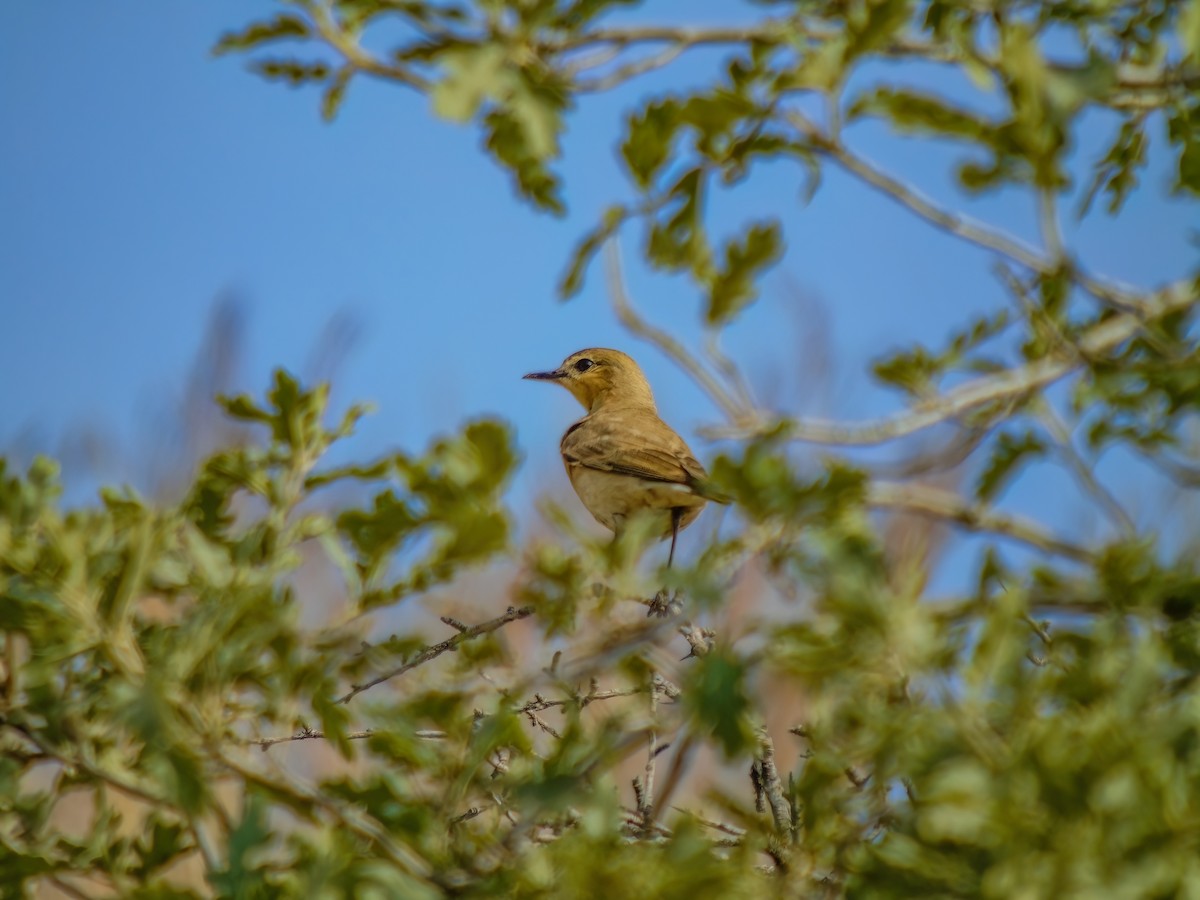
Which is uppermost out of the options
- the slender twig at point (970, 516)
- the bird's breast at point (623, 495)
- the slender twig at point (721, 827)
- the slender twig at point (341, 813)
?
the bird's breast at point (623, 495)

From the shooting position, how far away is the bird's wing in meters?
4.80

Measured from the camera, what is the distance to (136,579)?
1.63m

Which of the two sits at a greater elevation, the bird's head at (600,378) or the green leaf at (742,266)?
the bird's head at (600,378)

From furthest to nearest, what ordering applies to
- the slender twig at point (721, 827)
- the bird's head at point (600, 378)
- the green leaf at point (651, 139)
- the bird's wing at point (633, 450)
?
1. the bird's head at point (600, 378)
2. the bird's wing at point (633, 450)
3. the slender twig at point (721, 827)
4. the green leaf at point (651, 139)

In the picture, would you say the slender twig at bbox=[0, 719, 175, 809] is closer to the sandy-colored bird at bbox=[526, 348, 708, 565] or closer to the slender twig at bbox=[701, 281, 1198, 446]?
the slender twig at bbox=[701, 281, 1198, 446]

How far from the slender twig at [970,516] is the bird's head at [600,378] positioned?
4.60 meters

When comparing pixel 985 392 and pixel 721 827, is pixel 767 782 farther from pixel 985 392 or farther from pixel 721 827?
pixel 985 392

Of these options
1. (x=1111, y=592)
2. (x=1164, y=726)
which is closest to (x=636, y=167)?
(x=1111, y=592)

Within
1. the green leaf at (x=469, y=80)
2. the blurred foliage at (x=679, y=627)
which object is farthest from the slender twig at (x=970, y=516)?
the green leaf at (x=469, y=80)

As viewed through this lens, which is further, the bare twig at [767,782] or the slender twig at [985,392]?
the bare twig at [767,782]

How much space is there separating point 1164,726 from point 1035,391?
0.72m

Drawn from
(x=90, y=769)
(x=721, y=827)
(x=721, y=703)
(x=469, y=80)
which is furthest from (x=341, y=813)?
(x=721, y=827)

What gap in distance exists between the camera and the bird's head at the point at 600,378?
666 centimetres

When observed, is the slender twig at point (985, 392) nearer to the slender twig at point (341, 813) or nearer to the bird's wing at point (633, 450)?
the slender twig at point (341, 813)
